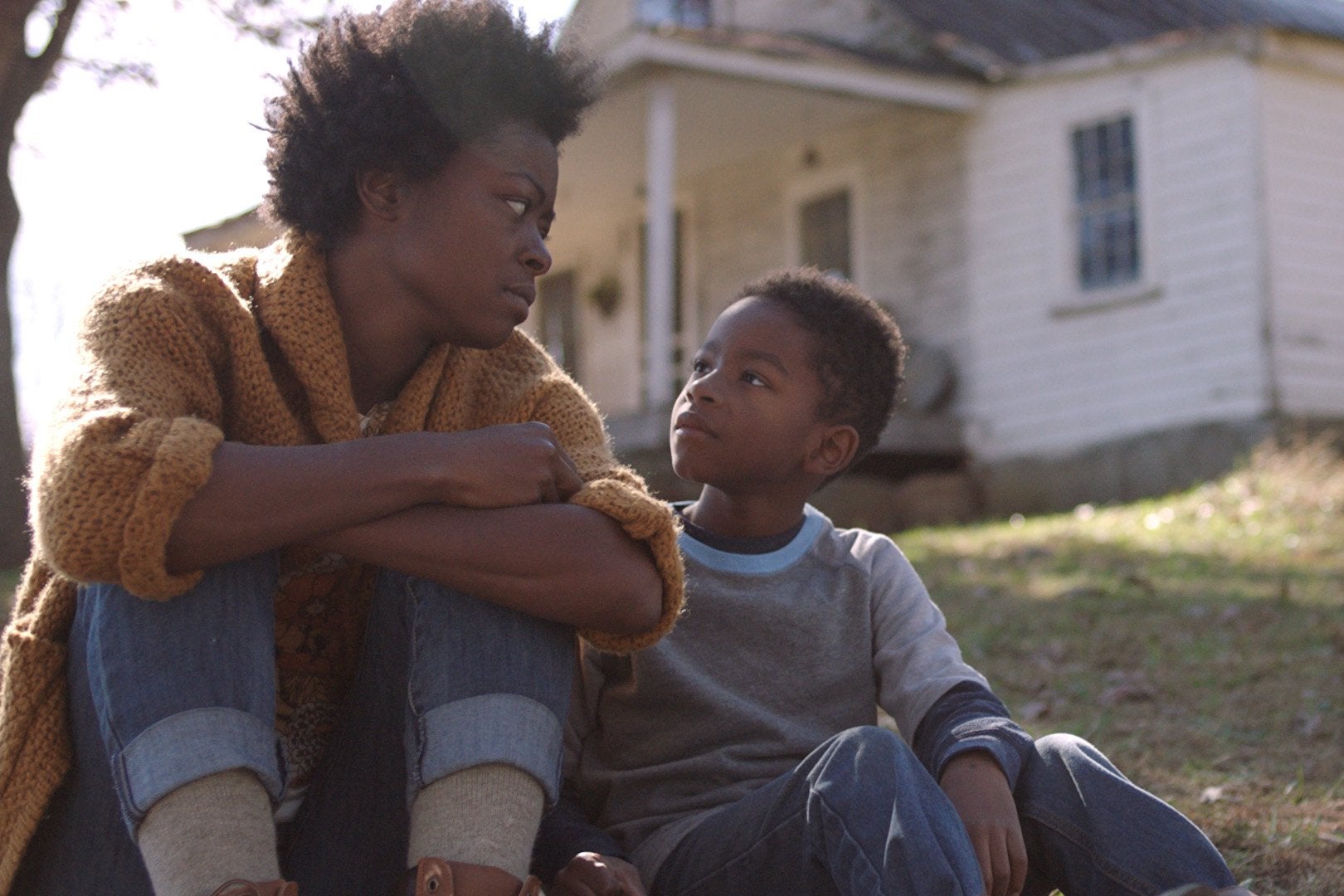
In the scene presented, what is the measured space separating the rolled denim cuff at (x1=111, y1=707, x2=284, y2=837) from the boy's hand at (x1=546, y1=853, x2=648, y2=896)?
0.50 meters

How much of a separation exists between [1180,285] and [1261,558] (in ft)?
14.6

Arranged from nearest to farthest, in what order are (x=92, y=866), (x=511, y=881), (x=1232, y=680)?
(x=511, y=881)
(x=92, y=866)
(x=1232, y=680)

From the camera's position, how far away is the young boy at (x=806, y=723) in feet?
7.11

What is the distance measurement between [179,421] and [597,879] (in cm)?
86

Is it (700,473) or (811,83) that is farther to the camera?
(811,83)

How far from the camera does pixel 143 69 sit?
973 centimetres

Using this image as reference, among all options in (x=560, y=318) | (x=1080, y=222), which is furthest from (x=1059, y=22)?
(x=560, y=318)

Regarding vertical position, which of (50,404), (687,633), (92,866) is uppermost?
(50,404)

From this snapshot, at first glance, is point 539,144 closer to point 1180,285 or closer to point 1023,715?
point 1023,715

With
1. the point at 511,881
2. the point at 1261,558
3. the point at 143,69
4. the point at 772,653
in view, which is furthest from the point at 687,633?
the point at 143,69

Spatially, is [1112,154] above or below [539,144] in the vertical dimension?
above

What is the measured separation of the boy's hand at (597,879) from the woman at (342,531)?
0.62 feet

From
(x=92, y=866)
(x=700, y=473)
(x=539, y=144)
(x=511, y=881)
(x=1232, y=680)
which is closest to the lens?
(x=511, y=881)

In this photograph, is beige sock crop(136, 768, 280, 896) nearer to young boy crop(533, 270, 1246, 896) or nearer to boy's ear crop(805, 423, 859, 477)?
young boy crop(533, 270, 1246, 896)
